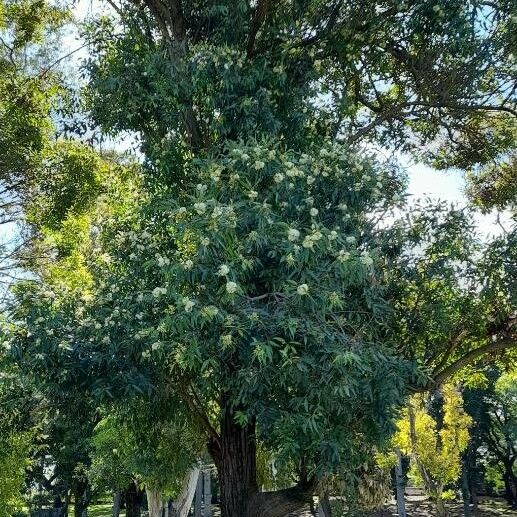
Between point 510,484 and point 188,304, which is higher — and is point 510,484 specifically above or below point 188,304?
below

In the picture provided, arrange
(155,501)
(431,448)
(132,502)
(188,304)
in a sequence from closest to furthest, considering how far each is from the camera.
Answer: (188,304)
(155,501)
(431,448)
(132,502)

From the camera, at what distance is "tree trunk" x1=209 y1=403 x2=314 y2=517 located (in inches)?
265

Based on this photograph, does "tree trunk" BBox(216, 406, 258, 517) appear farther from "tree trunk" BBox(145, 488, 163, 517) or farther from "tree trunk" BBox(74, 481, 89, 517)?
"tree trunk" BBox(74, 481, 89, 517)

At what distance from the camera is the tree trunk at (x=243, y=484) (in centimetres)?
673

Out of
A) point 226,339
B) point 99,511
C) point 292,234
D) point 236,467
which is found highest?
point 292,234

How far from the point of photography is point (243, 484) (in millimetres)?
7059

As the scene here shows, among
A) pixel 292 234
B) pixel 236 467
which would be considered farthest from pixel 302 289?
pixel 236 467

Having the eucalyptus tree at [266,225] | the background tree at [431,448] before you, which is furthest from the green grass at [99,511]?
the eucalyptus tree at [266,225]

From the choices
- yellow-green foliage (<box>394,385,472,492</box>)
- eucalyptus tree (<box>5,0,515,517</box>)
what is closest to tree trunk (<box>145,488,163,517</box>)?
yellow-green foliage (<box>394,385,472,492</box>)

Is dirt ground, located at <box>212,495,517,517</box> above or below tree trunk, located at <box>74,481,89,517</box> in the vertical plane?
below

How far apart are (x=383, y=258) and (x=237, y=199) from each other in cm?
209

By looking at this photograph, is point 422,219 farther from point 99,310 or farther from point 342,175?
point 99,310

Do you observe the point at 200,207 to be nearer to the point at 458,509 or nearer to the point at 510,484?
the point at 458,509

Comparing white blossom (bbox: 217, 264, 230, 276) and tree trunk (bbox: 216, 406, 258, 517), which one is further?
tree trunk (bbox: 216, 406, 258, 517)
